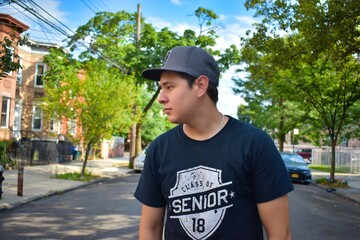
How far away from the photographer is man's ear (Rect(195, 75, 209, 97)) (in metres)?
2.09

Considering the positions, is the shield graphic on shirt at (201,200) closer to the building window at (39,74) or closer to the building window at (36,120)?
the building window at (36,120)

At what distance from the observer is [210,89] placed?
2.17 m

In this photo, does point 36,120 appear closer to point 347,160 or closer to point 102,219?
point 347,160

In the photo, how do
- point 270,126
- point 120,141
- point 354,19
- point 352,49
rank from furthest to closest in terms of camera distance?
point 120,141
point 270,126
point 352,49
point 354,19

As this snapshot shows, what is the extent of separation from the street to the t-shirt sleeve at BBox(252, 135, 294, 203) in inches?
230

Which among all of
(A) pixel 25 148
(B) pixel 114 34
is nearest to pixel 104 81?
(A) pixel 25 148

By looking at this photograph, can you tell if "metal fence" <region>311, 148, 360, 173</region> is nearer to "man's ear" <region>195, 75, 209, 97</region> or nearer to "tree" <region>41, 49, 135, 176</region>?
"tree" <region>41, 49, 135, 176</region>

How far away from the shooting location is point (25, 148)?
22.8m

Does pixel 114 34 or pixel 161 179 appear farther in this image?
pixel 114 34

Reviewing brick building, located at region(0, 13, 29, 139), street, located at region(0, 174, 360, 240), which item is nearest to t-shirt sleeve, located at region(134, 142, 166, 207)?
street, located at region(0, 174, 360, 240)

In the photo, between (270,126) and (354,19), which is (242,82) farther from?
(354,19)

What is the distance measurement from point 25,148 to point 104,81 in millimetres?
7160

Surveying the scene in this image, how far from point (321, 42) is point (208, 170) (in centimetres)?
1155

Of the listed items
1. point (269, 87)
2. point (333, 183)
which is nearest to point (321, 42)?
point (333, 183)
